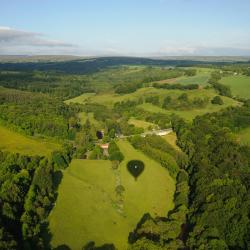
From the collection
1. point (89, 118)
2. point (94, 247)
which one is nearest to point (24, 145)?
point (89, 118)

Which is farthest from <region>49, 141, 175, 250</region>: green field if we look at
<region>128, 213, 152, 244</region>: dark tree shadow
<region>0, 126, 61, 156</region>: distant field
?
<region>0, 126, 61, 156</region>: distant field

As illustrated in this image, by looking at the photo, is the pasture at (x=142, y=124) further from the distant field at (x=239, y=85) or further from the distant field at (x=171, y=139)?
the distant field at (x=239, y=85)

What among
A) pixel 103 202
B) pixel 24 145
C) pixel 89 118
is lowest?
pixel 103 202

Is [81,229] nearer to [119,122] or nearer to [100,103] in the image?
[119,122]

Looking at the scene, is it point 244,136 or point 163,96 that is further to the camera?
point 163,96

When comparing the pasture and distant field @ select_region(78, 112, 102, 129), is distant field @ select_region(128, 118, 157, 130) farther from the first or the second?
distant field @ select_region(78, 112, 102, 129)

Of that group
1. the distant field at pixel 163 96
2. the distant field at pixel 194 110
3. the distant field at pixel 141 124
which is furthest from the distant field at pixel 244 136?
the distant field at pixel 141 124

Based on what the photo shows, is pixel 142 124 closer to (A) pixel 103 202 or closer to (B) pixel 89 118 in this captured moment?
(B) pixel 89 118
